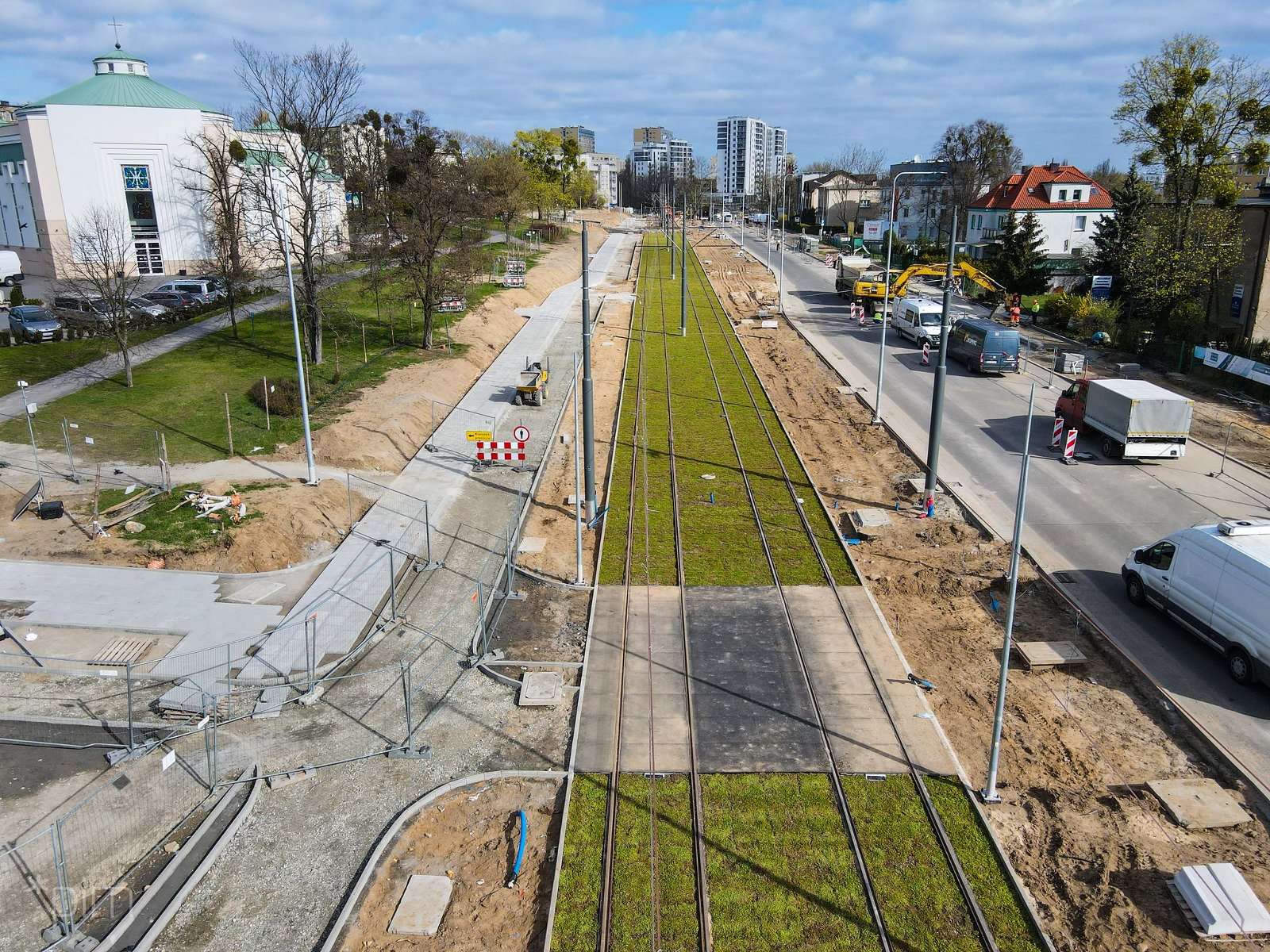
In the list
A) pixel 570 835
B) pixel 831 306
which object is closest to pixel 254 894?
pixel 570 835

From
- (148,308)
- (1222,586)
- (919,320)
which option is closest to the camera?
(1222,586)

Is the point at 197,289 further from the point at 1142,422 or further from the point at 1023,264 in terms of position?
the point at 1023,264

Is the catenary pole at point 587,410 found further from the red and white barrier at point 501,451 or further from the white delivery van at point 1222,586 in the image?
the white delivery van at point 1222,586

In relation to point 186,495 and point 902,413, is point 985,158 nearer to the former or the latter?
point 902,413

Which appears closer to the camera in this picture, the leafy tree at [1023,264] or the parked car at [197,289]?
the parked car at [197,289]

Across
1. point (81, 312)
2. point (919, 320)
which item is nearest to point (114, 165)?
point (81, 312)

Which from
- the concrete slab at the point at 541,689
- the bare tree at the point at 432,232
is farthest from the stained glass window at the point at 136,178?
the concrete slab at the point at 541,689
